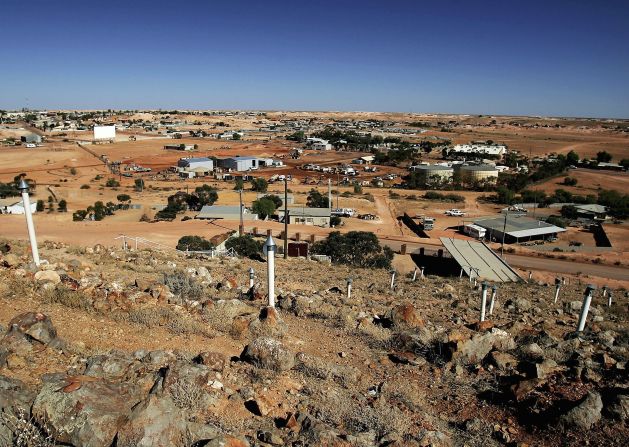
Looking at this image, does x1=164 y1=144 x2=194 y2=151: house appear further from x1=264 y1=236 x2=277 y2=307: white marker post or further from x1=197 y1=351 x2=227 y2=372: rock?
x1=197 y1=351 x2=227 y2=372: rock

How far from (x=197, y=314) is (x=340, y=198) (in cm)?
4797

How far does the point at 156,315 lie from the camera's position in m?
8.29

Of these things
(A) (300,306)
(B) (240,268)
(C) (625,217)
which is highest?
(A) (300,306)

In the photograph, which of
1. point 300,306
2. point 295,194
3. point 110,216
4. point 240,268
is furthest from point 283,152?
point 300,306

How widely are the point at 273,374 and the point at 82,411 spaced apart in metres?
2.68

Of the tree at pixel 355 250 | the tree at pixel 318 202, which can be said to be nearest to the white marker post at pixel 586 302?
the tree at pixel 355 250


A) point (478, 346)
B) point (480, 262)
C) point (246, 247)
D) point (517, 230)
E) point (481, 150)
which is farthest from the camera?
point (481, 150)

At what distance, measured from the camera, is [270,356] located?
6.55 metres

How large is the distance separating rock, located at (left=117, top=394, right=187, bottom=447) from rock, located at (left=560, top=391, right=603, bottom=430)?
4513mm

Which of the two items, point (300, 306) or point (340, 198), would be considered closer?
point (300, 306)

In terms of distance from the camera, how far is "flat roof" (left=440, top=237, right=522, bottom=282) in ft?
75.1

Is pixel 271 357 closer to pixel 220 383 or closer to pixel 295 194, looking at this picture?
pixel 220 383

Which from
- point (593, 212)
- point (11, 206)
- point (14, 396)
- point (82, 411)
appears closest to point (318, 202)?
point (11, 206)

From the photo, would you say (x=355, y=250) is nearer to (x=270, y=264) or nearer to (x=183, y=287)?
(x=183, y=287)
